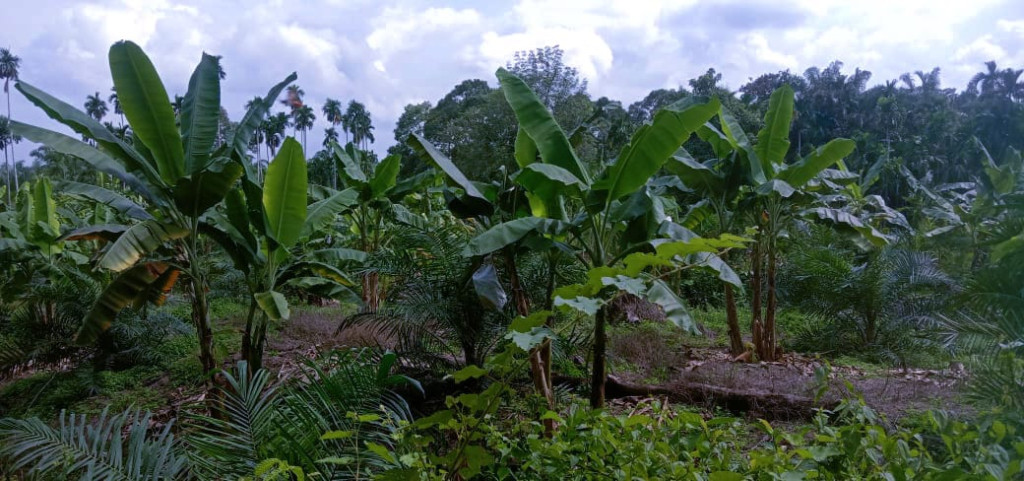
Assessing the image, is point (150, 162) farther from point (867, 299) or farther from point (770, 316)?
point (867, 299)

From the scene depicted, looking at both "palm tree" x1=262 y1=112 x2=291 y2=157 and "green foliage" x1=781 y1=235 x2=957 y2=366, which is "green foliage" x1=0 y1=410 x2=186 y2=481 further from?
"palm tree" x1=262 y1=112 x2=291 y2=157

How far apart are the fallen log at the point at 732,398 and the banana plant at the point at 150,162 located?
11.0 feet

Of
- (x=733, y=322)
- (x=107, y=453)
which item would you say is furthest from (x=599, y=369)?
(x=733, y=322)

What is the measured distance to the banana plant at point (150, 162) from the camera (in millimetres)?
3965

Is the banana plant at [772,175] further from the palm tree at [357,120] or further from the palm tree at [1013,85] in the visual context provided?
the palm tree at [357,120]

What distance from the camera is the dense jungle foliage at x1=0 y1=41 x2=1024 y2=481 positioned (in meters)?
1.64

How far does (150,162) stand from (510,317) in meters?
2.83

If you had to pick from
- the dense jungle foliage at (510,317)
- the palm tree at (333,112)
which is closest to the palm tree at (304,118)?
the palm tree at (333,112)

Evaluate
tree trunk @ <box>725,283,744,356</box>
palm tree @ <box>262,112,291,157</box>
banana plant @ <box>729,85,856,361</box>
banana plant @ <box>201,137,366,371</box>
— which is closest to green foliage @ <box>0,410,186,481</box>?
banana plant @ <box>201,137,366,371</box>

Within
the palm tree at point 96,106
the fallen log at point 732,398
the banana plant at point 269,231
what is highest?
the palm tree at point 96,106

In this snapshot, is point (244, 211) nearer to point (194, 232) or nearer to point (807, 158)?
point (194, 232)

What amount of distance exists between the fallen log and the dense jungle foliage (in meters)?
0.02

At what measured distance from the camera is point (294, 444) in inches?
89.3

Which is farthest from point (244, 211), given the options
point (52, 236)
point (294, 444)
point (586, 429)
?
point (52, 236)
